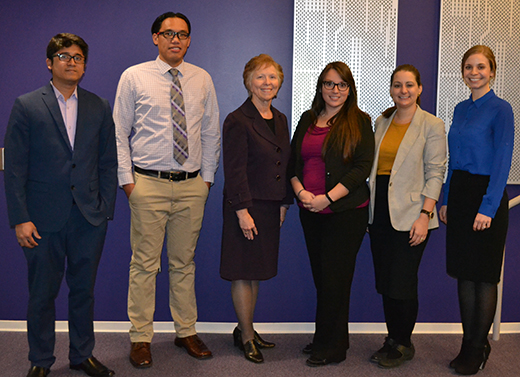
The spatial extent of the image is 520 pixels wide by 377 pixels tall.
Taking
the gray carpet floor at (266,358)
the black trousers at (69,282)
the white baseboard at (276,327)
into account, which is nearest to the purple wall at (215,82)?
the white baseboard at (276,327)

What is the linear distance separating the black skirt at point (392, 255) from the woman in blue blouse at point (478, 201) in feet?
0.83

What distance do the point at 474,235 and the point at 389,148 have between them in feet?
2.32

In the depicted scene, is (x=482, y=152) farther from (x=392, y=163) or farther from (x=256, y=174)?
(x=256, y=174)

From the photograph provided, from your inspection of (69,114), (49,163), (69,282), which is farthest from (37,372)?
(69,114)

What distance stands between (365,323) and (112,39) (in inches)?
109

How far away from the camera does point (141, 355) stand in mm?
2674

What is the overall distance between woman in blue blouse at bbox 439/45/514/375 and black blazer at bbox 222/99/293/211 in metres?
1.06

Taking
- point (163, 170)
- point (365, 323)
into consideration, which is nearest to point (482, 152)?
point (365, 323)

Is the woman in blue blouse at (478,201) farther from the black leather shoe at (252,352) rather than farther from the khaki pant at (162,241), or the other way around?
the khaki pant at (162,241)

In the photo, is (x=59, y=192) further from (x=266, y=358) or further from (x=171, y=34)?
(x=266, y=358)

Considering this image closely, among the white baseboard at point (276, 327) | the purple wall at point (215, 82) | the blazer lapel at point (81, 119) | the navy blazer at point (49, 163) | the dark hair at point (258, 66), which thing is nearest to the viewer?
the navy blazer at point (49, 163)

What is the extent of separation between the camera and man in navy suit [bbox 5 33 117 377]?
2.29 metres

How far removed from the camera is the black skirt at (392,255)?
8.61 ft

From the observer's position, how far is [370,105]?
3174 millimetres
